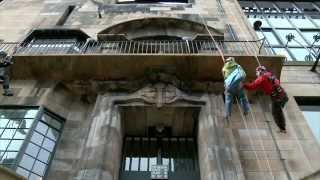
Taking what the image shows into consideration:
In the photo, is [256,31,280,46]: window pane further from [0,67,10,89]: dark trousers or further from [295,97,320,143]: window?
[0,67,10,89]: dark trousers

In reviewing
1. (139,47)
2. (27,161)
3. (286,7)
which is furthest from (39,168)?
(286,7)

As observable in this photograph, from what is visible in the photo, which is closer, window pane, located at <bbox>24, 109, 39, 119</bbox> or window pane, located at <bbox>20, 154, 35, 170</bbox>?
window pane, located at <bbox>20, 154, 35, 170</bbox>

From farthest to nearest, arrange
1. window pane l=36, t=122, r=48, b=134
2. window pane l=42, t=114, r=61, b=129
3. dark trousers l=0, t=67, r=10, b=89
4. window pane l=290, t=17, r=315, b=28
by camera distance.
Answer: window pane l=290, t=17, r=315, b=28 < dark trousers l=0, t=67, r=10, b=89 < window pane l=42, t=114, r=61, b=129 < window pane l=36, t=122, r=48, b=134

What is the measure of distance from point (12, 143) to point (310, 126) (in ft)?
26.7

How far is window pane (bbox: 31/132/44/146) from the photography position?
10.6 m

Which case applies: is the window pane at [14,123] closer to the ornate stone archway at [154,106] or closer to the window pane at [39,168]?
the window pane at [39,168]

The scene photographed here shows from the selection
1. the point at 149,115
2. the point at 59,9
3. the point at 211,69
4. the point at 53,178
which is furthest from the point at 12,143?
the point at 59,9

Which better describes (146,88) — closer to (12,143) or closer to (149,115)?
(149,115)

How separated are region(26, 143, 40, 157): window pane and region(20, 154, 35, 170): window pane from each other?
0.14 meters

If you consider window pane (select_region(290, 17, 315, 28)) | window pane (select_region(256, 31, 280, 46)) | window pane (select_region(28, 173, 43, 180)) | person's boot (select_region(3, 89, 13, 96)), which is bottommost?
window pane (select_region(28, 173, 43, 180))

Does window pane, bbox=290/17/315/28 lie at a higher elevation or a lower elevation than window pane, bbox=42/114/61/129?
higher

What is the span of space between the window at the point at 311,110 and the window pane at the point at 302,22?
24.1 feet

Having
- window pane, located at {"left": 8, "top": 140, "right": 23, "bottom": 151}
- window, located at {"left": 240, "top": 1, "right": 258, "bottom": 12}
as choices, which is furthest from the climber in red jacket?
window, located at {"left": 240, "top": 1, "right": 258, "bottom": 12}

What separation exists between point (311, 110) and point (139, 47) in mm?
5970
